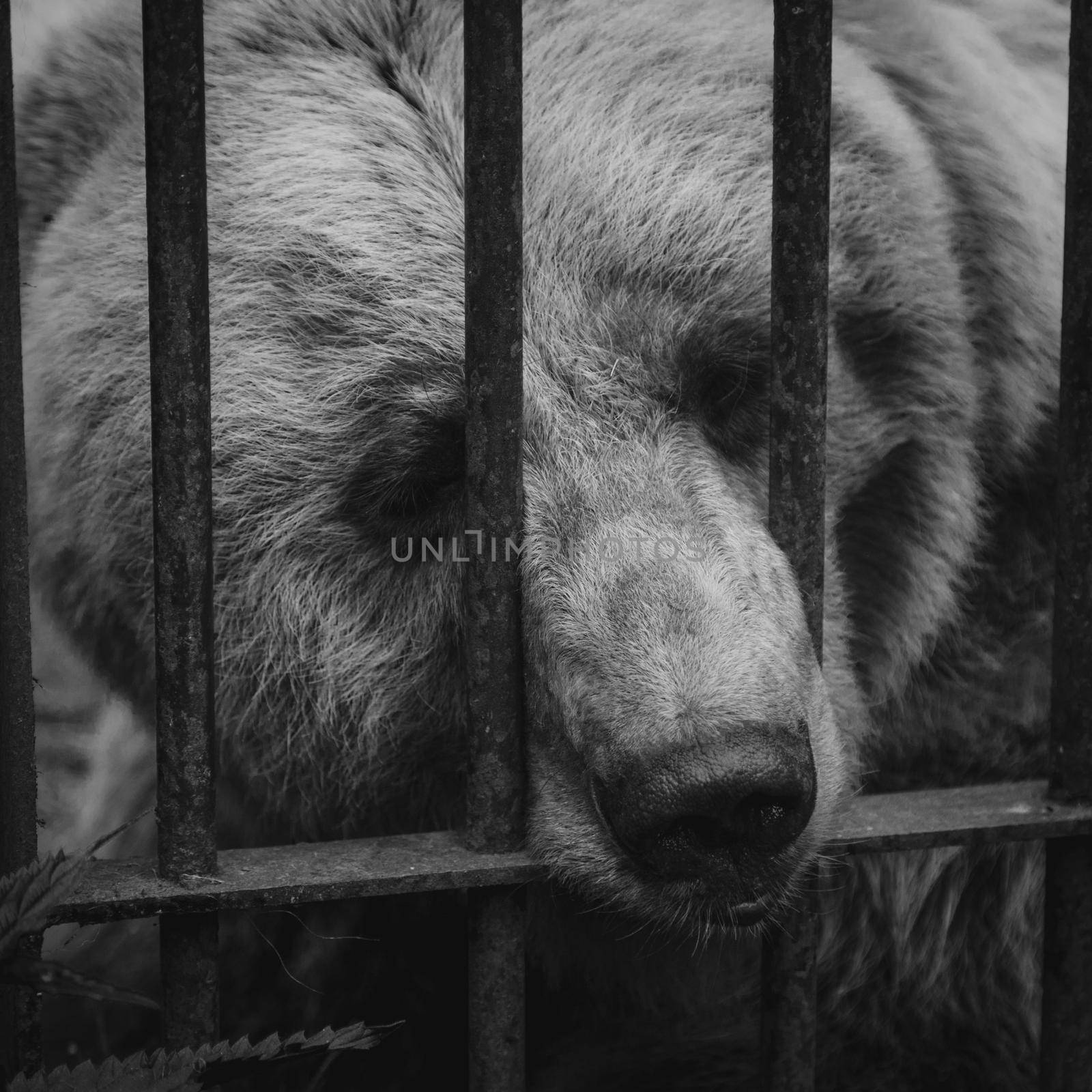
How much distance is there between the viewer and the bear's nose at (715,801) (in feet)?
5.07

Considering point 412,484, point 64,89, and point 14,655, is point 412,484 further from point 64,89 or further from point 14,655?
point 64,89

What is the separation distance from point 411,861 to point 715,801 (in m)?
0.37

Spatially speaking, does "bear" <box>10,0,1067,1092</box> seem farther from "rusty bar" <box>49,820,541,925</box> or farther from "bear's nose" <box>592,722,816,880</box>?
"rusty bar" <box>49,820,541,925</box>

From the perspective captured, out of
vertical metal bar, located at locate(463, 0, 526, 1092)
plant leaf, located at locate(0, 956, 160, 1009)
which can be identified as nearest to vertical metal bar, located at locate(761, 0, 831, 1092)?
vertical metal bar, located at locate(463, 0, 526, 1092)

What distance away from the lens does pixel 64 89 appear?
229 cm

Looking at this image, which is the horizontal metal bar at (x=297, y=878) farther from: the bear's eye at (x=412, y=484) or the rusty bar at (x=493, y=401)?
the bear's eye at (x=412, y=484)

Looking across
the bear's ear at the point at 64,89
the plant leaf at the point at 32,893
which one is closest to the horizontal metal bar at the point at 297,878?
the plant leaf at the point at 32,893

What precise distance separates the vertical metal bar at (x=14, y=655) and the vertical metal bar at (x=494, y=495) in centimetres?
51

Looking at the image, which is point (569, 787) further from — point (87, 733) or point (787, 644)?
point (87, 733)

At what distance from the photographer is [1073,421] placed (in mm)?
1647

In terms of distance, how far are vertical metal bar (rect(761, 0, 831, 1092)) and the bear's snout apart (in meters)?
0.11

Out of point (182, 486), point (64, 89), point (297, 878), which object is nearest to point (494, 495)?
point (182, 486)

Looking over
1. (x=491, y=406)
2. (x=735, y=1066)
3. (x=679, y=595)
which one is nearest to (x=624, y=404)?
(x=679, y=595)

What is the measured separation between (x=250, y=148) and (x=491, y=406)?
35.5 inches
